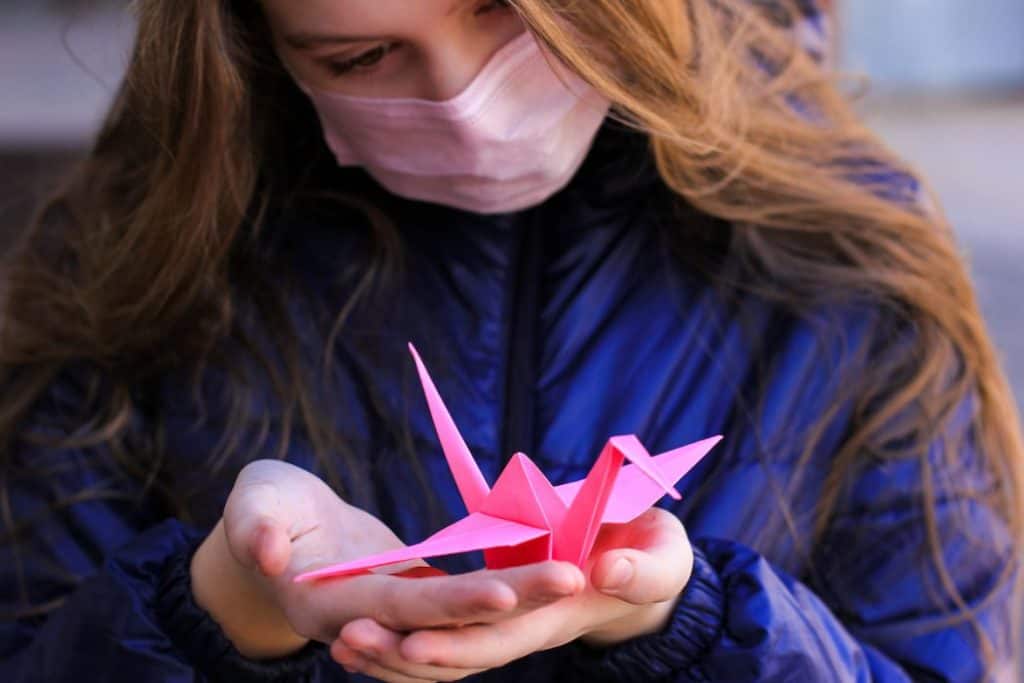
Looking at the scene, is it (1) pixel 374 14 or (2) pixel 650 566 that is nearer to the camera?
(2) pixel 650 566

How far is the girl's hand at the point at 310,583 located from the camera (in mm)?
1038

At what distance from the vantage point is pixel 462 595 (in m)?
1.04

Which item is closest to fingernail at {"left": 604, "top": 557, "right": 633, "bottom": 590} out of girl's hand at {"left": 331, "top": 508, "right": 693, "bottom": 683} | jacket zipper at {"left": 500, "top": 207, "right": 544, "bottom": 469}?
girl's hand at {"left": 331, "top": 508, "right": 693, "bottom": 683}

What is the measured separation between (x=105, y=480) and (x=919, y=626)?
1.00 meters

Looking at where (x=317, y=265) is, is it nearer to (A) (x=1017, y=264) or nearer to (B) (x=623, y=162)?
(B) (x=623, y=162)

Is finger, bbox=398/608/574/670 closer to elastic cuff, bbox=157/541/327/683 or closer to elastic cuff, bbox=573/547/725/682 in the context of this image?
elastic cuff, bbox=573/547/725/682

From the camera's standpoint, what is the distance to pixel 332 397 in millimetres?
1712

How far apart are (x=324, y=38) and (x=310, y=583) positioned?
0.61 meters

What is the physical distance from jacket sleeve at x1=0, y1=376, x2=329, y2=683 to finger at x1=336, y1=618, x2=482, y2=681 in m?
0.31

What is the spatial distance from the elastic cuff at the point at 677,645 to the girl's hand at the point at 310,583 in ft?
0.75

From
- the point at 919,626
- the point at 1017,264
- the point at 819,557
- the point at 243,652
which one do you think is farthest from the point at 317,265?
the point at 1017,264

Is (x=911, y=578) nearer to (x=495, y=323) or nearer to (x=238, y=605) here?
(x=495, y=323)

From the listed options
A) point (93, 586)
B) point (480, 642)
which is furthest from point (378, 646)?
point (93, 586)

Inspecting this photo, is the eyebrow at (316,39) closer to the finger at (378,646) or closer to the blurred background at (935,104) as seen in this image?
the finger at (378,646)
